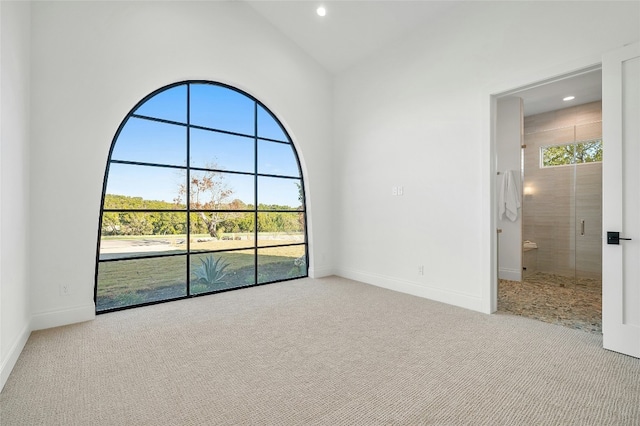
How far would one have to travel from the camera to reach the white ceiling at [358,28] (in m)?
3.85

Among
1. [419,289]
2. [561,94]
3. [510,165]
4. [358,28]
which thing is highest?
[358,28]

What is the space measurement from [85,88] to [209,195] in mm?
1995

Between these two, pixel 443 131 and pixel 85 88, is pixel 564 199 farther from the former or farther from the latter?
pixel 85 88

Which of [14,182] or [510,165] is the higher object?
[510,165]

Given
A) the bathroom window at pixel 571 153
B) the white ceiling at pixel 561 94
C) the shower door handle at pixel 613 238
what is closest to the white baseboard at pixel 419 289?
the shower door handle at pixel 613 238

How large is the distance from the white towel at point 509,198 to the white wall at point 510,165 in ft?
0.14

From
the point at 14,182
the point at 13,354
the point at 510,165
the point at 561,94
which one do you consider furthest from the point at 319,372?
the point at 561,94

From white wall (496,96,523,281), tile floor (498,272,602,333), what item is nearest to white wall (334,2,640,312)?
tile floor (498,272,602,333)

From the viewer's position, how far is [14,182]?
243 centimetres

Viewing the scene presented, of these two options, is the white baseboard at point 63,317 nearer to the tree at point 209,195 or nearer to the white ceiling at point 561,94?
the tree at point 209,195

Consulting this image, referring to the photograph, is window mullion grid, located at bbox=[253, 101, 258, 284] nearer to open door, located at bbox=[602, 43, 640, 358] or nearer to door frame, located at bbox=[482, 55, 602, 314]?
door frame, located at bbox=[482, 55, 602, 314]

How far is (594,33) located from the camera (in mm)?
2650

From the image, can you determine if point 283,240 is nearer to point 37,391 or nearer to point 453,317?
point 453,317

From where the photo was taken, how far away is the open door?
2.35m
